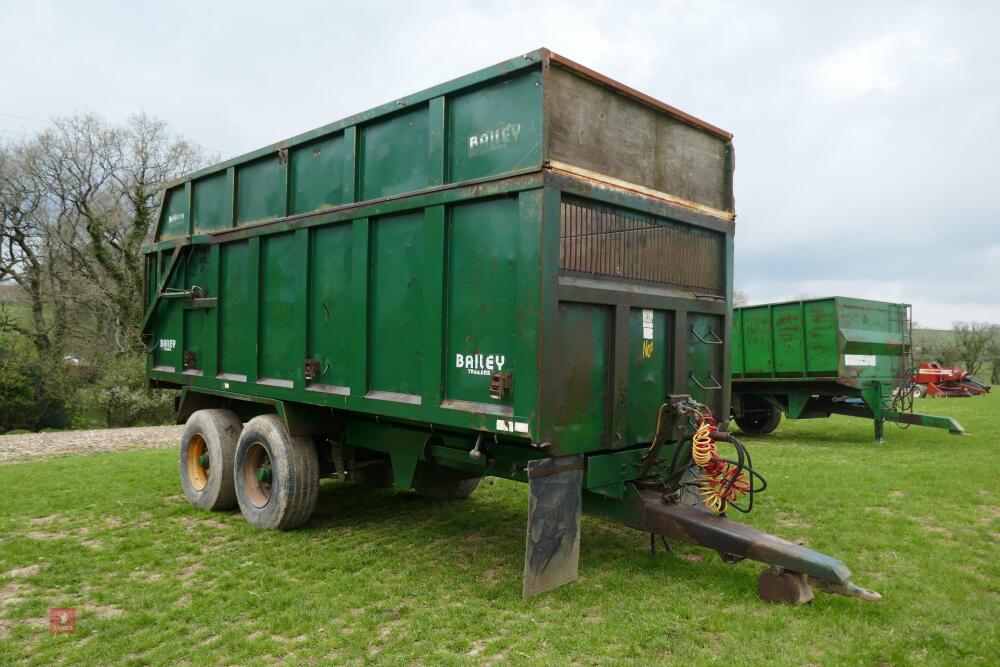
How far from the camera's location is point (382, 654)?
3.64 meters

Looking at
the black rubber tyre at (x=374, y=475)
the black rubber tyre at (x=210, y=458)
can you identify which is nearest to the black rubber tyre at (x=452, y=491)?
the black rubber tyre at (x=374, y=475)

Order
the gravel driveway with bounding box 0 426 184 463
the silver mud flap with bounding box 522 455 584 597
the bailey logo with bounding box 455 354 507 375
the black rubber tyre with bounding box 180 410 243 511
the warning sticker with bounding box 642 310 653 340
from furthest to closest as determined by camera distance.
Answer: the gravel driveway with bounding box 0 426 184 463 → the black rubber tyre with bounding box 180 410 243 511 → the warning sticker with bounding box 642 310 653 340 → the bailey logo with bounding box 455 354 507 375 → the silver mud flap with bounding box 522 455 584 597

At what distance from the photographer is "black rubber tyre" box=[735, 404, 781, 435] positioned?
46.3 ft

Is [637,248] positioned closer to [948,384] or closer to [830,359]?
[830,359]

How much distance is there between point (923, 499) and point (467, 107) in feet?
20.6

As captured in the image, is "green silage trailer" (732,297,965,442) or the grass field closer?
the grass field

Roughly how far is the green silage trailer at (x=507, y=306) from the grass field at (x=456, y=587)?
1.19 feet

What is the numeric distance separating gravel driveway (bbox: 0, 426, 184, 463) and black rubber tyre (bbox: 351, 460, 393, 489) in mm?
7725

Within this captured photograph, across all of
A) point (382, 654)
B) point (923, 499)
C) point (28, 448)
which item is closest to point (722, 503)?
point (382, 654)

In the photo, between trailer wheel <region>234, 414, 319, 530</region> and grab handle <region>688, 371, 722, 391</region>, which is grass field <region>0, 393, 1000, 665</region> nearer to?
trailer wheel <region>234, 414, 319, 530</region>

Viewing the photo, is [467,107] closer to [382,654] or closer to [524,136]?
[524,136]

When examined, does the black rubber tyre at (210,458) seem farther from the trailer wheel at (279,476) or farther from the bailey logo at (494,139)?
the bailey logo at (494,139)

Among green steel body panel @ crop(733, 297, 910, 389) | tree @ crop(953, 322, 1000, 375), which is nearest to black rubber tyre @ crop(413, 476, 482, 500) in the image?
green steel body panel @ crop(733, 297, 910, 389)

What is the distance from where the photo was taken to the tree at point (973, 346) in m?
38.2
